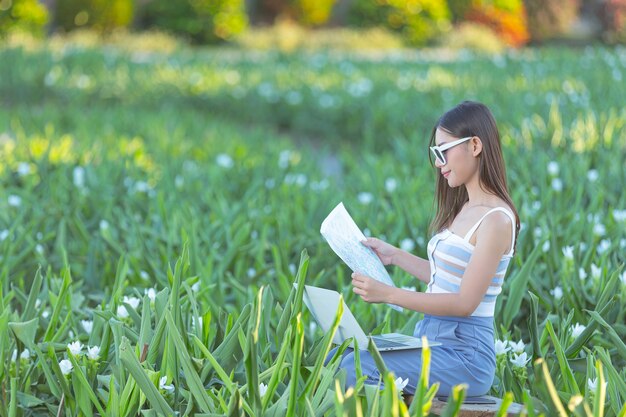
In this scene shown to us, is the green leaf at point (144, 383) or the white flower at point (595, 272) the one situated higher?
the white flower at point (595, 272)

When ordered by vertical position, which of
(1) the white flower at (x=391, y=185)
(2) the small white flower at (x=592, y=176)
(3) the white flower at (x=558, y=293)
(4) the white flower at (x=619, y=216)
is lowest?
(1) the white flower at (x=391, y=185)

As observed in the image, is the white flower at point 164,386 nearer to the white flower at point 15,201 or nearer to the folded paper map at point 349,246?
the folded paper map at point 349,246

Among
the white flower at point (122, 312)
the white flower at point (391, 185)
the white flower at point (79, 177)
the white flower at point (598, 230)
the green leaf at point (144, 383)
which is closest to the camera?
the green leaf at point (144, 383)

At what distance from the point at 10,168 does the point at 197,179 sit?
38.0 inches

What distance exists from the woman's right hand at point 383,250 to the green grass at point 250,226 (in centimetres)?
21

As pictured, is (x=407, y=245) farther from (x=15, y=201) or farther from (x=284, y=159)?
(x=284, y=159)

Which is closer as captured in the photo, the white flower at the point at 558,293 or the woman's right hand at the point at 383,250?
the woman's right hand at the point at 383,250

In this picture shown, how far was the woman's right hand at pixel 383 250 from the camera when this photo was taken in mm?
2080

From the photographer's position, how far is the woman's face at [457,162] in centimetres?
195

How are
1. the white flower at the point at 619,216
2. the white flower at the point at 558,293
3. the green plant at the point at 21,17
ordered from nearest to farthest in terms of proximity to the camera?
the white flower at the point at 558,293 < the white flower at the point at 619,216 < the green plant at the point at 21,17

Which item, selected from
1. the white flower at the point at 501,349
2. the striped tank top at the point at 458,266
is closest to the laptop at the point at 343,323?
the striped tank top at the point at 458,266

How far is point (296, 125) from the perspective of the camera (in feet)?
27.1

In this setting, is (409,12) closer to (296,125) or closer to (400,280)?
(296,125)

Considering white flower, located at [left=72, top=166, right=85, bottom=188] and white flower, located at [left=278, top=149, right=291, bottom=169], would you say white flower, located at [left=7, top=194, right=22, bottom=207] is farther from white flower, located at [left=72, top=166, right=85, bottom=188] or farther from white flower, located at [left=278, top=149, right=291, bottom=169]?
white flower, located at [left=278, top=149, right=291, bottom=169]
